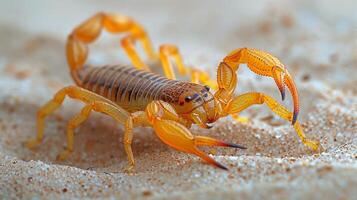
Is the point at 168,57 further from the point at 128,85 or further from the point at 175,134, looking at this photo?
the point at 175,134

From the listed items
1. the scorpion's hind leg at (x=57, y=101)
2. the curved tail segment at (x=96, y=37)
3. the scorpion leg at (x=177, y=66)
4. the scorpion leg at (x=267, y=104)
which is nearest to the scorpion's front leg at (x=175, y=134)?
the scorpion leg at (x=267, y=104)

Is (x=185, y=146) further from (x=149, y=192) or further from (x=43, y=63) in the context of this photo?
(x=43, y=63)

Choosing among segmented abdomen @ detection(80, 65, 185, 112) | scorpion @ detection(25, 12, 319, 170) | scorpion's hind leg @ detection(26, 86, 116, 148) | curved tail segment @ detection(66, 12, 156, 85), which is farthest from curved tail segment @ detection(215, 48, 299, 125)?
curved tail segment @ detection(66, 12, 156, 85)

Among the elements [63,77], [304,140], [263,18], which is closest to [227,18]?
[263,18]

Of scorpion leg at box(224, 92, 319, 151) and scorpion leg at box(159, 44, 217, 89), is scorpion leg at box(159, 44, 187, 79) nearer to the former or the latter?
scorpion leg at box(159, 44, 217, 89)

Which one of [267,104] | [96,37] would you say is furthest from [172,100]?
[96,37]
